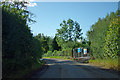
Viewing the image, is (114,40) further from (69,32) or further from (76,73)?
(69,32)

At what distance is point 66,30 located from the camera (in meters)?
58.2

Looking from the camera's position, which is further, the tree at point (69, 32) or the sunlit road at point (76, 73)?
the tree at point (69, 32)

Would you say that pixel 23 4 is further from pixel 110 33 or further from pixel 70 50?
pixel 70 50

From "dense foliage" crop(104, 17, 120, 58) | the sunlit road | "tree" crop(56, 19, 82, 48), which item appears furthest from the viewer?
"tree" crop(56, 19, 82, 48)

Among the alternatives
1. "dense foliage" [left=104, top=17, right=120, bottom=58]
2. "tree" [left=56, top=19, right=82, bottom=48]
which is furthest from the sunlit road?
"tree" [left=56, top=19, right=82, bottom=48]

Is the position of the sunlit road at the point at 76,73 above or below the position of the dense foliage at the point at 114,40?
below

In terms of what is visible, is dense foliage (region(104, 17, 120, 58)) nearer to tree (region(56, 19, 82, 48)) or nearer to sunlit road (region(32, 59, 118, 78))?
sunlit road (region(32, 59, 118, 78))

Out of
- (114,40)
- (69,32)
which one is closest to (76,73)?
(114,40)

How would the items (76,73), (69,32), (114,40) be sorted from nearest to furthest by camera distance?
1. (76,73)
2. (114,40)
3. (69,32)

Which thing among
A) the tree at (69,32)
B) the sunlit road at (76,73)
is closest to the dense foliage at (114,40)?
the sunlit road at (76,73)

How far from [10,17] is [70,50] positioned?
42.5 m

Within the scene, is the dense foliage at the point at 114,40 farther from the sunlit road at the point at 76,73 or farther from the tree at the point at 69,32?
the tree at the point at 69,32

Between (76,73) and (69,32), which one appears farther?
(69,32)

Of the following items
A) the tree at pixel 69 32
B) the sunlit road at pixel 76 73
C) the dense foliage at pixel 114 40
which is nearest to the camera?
the sunlit road at pixel 76 73
